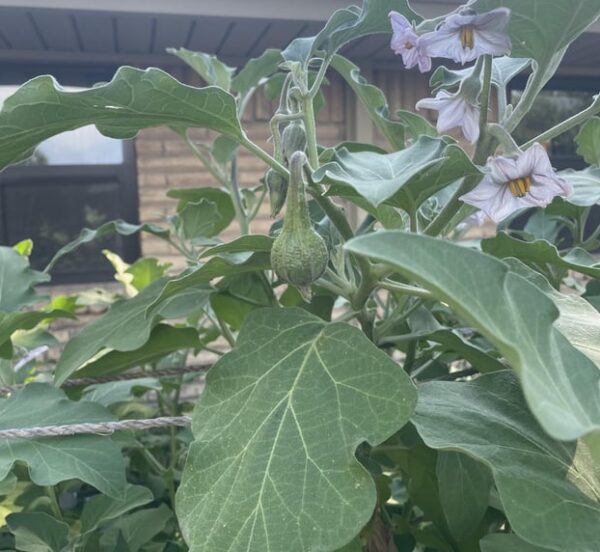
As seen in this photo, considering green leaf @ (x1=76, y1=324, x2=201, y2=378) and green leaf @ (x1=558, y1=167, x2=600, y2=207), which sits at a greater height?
green leaf @ (x1=558, y1=167, x2=600, y2=207)

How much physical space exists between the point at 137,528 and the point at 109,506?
44 millimetres

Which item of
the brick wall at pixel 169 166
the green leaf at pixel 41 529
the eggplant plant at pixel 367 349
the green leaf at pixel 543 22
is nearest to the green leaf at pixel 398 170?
the eggplant plant at pixel 367 349

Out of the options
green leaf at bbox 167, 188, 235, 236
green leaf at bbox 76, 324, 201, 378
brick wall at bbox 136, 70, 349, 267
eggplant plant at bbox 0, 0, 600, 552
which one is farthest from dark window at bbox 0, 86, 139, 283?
eggplant plant at bbox 0, 0, 600, 552

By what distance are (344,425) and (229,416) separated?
98 mm

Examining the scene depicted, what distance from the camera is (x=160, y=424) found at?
59cm

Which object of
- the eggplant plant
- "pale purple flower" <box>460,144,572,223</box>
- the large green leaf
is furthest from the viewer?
"pale purple flower" <box>460,144,572,223</box>

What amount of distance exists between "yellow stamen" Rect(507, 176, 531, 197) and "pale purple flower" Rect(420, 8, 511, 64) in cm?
10

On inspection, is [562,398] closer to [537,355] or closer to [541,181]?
[537,355]

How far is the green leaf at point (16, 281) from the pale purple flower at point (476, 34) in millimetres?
582

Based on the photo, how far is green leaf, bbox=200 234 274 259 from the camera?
1.95ft

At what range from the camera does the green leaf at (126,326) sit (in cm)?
70

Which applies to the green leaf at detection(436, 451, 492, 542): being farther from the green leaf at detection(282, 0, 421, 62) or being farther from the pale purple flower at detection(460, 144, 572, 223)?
the green leaf at detection(282, 0, 421, 62)

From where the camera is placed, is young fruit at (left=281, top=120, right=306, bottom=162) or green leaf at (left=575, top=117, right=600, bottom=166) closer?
young fruit at (left=281, top=120, right=306, bottom=162)

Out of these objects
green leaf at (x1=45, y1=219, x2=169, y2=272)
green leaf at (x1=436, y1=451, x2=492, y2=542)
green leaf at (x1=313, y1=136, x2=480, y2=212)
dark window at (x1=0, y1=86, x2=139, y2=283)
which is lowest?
dark window at (x1=0, y1=86, x2=139, y2=283)
